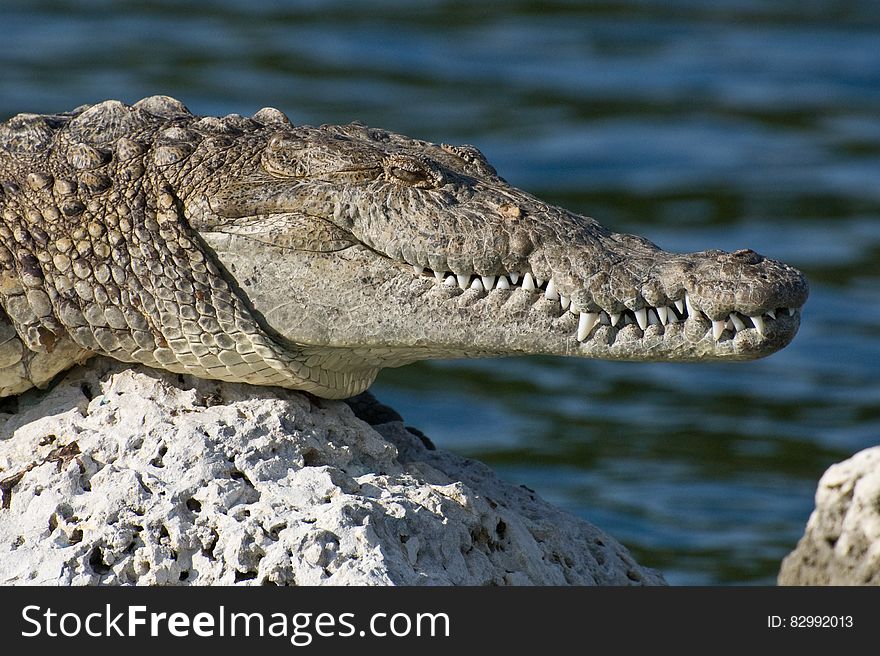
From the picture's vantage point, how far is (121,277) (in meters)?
3.74

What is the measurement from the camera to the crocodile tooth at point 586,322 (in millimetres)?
3568

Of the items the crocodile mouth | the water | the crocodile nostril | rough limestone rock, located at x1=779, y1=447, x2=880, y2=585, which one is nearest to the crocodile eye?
the crocodile mouth

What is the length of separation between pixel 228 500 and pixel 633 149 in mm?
10138

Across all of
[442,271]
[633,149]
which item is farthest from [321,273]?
[633,149]

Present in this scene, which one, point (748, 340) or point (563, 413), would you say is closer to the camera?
point (748, 340)

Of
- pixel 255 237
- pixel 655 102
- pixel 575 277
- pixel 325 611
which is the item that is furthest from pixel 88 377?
pixel 655 102

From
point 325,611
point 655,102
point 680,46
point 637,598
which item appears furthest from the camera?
point 680,46

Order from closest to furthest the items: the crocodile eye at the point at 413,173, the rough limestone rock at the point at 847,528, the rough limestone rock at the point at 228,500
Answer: the rough limestone rock at the point at 228,500
the crocodile eye at the point at 413,173
the rough limestone rock at the point at 847,528

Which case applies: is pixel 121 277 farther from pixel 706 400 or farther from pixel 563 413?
pixel 706 400

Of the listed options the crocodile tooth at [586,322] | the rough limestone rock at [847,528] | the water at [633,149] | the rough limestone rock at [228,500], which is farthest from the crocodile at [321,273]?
the water at [633,149]

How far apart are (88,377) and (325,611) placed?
1.06m

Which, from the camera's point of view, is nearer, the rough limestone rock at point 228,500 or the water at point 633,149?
the rough limestone rock at point 228,500

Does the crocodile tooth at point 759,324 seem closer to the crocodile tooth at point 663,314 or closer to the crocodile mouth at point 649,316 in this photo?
the crocodile mouth at point 649,316

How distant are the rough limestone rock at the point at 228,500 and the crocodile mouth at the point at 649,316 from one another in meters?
0.56
